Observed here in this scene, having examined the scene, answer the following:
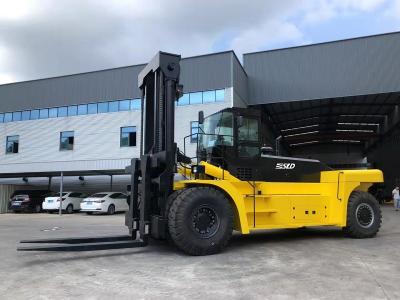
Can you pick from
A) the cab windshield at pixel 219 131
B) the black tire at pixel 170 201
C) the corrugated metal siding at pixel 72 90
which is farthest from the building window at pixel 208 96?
the black tire at pixel 170 201

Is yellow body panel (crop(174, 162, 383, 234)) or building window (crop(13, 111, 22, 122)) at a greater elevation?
building window (crop(13, 111, 22, 122))

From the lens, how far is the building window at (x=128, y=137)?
111 feet

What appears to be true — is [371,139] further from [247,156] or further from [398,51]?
[247,156]

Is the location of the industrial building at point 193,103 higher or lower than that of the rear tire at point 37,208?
higher

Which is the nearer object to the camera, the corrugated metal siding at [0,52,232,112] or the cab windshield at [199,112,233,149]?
the cab windshield at [199,112,233,149]

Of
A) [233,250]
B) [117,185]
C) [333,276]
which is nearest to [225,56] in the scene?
[117,185]

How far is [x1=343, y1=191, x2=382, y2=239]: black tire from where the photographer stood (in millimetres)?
11195

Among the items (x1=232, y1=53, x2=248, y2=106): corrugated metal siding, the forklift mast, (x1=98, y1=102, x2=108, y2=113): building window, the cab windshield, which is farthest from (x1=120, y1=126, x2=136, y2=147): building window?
the forklift mast

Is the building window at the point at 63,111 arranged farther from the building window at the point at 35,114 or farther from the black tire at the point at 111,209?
the black tire at the point at 111,209

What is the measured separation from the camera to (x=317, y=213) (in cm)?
1087

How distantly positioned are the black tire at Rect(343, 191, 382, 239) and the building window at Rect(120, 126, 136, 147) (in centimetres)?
2418

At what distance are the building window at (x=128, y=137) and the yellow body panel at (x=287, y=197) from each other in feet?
78.4

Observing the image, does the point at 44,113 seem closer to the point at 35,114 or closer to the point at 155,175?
the point at 35,114

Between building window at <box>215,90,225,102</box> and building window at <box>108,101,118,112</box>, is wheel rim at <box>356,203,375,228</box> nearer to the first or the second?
building window at <box>215,90,225,102</box>
